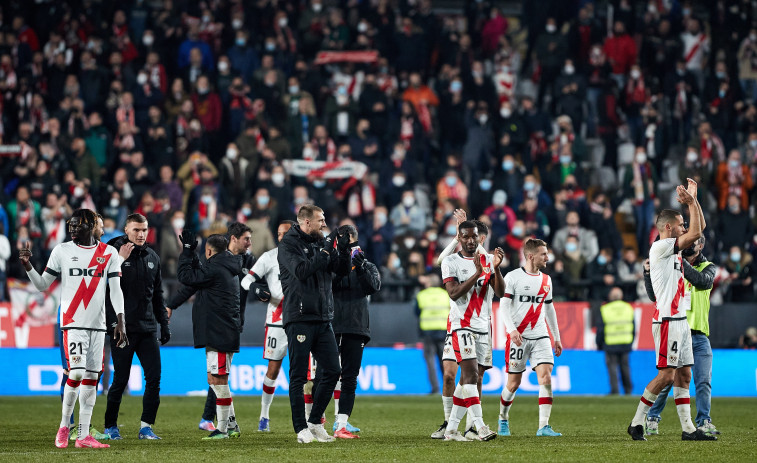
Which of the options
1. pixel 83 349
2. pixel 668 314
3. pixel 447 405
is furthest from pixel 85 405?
pixel 668 314

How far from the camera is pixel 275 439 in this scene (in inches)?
498

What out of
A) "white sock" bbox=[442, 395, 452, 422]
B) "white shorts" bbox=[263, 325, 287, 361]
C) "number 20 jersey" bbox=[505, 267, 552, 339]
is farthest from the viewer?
"white shorts" bbox=[263, 325, 287, 361]

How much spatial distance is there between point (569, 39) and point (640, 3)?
3181mm

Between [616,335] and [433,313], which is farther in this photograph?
[616,335]

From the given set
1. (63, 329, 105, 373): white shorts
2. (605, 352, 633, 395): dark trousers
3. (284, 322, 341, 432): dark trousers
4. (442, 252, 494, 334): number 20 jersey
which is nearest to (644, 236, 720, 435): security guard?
(442, 252, 494, 334): number 20 jersey

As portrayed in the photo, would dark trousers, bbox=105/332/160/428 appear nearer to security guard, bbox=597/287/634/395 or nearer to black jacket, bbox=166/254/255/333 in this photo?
black jacket, bbox=166/254/255/333

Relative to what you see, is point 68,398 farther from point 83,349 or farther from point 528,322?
point 528,322

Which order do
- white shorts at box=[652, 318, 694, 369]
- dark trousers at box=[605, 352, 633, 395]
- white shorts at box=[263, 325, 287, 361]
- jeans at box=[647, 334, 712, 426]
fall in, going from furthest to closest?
dark trousers at box=[605, 352, 633, 395] < white shorts at box=[263, 325, 287, 361] < jeans at box=[647, 334, 712, 426] < white shorts at box=[652, 318, 694, 369]

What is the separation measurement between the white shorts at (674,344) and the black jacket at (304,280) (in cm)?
339

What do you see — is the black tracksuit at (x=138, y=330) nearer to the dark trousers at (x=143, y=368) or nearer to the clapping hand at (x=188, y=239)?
the dark trousers at (x=143, y=368)

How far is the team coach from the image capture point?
11633 millimetres

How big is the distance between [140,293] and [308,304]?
6.95 feet

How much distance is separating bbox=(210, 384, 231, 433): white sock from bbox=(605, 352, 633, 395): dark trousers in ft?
35.4

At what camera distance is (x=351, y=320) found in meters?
13.0
